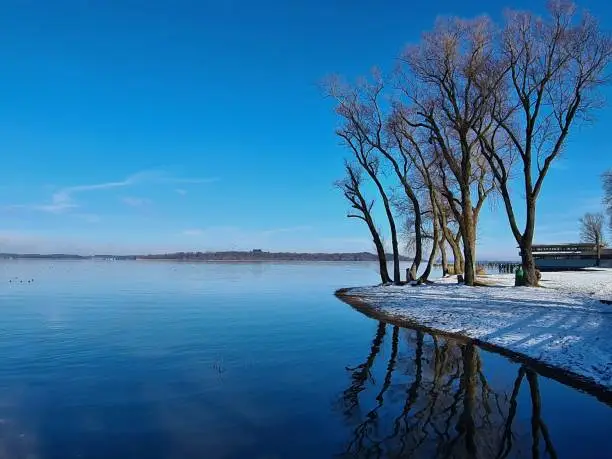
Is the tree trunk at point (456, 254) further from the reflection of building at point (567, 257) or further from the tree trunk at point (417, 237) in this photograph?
the reflection of building at point (567, 257)

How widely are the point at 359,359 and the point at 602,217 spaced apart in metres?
92.0

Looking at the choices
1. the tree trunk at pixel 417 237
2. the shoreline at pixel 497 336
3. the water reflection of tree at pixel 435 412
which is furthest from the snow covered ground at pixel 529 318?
the tree trunk at pixel 417 237

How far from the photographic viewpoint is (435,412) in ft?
25.3

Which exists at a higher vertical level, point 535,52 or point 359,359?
point 535,52

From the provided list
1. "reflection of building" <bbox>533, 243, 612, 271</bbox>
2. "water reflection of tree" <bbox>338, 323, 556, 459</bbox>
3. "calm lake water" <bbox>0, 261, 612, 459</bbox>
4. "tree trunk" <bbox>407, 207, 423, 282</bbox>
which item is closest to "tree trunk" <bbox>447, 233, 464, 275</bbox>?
"tree trunk" <bbox>407, 207, 423, 282</bbox>

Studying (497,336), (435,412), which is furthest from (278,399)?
(497,336)

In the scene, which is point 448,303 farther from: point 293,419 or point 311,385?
point 293,419

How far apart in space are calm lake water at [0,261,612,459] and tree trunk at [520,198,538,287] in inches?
486

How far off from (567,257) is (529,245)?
160ft

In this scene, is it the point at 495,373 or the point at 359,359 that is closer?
the point at 495,373

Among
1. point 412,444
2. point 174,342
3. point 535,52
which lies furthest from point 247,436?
point 535,52

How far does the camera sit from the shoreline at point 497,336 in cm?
984

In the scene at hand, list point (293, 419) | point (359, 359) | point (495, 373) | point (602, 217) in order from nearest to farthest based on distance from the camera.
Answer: point (293, 419), point (495, 373), point (359, 359), point (602, 217)

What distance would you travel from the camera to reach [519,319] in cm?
1569
